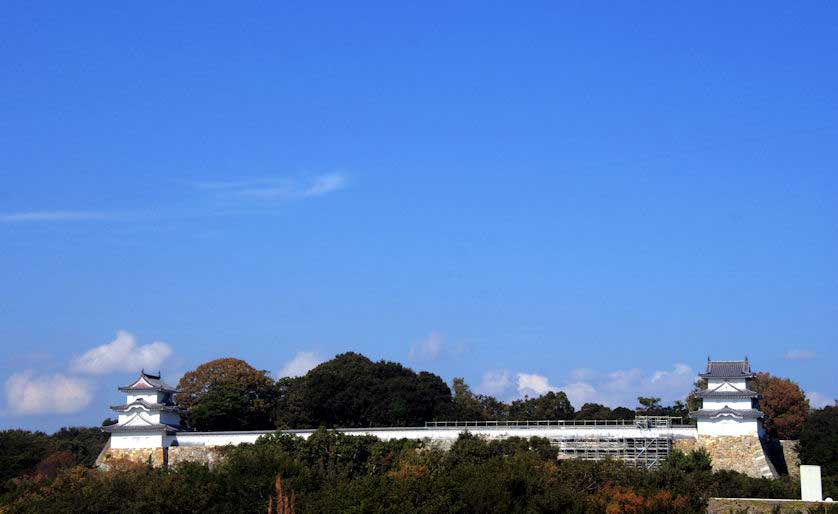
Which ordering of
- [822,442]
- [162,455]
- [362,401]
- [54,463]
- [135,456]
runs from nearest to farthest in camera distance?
[822,442]
[162,455]
[135,456]
[54,463]
[362,401]

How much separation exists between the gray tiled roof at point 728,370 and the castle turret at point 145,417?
2449cm

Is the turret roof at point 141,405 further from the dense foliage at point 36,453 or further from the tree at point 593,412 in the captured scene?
the tree at point 593,412

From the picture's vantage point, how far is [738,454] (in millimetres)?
44031

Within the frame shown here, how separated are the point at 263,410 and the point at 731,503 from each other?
30.1 m

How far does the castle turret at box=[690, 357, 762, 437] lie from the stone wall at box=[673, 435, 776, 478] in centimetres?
28

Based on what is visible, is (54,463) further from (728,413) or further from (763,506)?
(763,506)

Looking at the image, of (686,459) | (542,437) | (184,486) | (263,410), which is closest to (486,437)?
(542,437)

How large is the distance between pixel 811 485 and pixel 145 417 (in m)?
29.7

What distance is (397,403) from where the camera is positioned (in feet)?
189

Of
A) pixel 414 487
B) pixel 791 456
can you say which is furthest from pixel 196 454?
pixel 791 456

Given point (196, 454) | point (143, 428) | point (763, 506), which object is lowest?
point (763, 506)

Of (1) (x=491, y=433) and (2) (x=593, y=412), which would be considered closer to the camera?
(1) (x=491, y=433)

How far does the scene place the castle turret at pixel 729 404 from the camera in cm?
4441

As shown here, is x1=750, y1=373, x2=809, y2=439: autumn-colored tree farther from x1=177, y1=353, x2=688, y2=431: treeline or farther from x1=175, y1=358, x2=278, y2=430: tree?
x1=175, y1=358, x2=278, y2=430: tree
